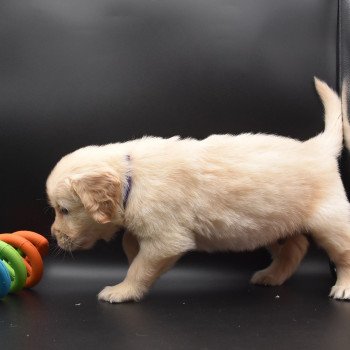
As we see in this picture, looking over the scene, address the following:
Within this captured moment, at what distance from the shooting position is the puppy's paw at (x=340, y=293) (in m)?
2.41

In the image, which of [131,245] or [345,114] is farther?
[345,114]

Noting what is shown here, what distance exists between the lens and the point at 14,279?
247 centimetres

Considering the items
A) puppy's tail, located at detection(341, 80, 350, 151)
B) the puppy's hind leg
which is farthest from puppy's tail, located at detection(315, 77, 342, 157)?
the puppy's hind leg

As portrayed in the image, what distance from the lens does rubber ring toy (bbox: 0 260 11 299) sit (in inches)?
92.0

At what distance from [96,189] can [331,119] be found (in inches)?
40.6

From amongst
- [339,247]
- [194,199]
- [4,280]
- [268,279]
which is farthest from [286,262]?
[4,280]

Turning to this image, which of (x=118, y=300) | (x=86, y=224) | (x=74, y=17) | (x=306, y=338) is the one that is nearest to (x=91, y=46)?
(x=74, y=17)

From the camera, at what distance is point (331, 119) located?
2.77 metres

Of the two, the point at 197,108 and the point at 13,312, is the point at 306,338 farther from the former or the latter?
the point at 197,108

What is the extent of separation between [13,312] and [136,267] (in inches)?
16.8

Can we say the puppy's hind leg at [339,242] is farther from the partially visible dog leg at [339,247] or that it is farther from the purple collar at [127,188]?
the purple collar at [127,188]

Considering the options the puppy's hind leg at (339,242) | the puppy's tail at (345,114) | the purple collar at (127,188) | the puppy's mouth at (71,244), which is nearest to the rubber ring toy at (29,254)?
the puppy's mouth at (71,244)

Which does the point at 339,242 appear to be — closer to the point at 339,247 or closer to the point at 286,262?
the point at 339,247

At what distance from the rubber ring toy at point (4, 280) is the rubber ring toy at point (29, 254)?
7.2 inches
